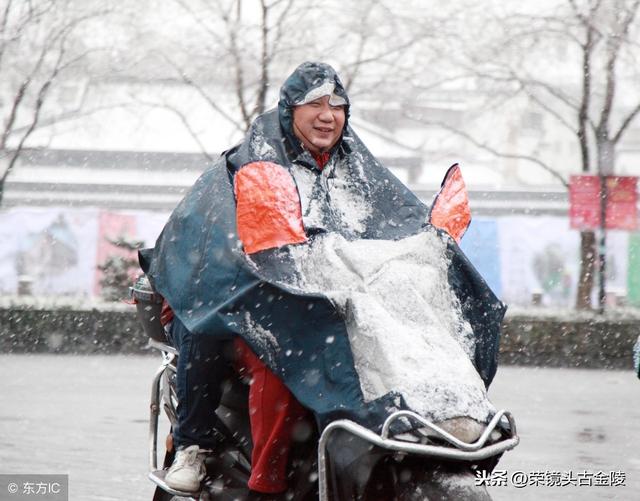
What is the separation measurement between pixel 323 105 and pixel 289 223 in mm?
615

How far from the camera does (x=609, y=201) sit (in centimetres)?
1773

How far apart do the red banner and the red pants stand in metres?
14.2

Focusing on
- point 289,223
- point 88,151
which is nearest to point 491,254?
point 88,151

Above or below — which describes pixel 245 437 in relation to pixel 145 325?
below

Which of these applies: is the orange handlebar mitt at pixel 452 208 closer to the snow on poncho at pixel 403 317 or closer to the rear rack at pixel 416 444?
the snow on poncho at pixel 403 317

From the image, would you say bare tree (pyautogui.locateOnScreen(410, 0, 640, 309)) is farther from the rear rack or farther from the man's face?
the rear rack

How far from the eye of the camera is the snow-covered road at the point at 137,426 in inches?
288

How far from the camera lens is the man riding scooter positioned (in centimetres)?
367

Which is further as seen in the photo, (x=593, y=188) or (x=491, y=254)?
(x=491, y=254)

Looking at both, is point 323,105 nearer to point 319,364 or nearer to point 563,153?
point 319,364

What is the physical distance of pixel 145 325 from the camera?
16.3 feet

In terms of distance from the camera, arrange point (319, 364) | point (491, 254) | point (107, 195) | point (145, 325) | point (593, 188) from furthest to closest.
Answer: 1. point (107, 195)
2. point (491, 254)
3. point (593, 188)
4. point (145, 325)
5. point (319, 364)

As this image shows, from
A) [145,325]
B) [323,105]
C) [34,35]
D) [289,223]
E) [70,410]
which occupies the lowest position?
[70,410]

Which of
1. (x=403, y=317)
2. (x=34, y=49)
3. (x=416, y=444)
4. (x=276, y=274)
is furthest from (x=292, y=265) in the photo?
(x=34, y=49)
